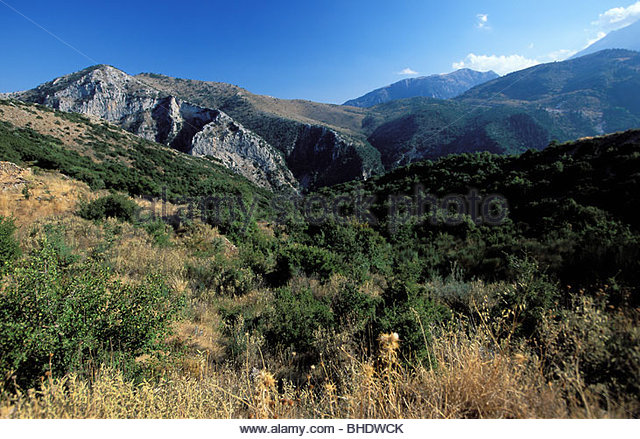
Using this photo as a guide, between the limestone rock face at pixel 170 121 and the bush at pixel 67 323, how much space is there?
56.8 m

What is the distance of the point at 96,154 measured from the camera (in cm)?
2781

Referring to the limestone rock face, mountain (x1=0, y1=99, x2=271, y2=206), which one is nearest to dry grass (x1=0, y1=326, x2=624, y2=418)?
mountain (x1=0, y1=99, x2=271, y2=206)

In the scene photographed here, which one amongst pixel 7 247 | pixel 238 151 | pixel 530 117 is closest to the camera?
pixel 7 247

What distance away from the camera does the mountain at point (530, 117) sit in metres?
57.1

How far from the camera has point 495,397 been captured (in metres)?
1.55

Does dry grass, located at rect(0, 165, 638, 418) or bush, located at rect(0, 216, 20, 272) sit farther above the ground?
bush, located at rect(0, 216, 20, 272)

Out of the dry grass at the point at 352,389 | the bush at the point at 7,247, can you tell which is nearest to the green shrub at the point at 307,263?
the dry grass at the point at 352,389

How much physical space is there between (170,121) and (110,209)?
6349 centimetres

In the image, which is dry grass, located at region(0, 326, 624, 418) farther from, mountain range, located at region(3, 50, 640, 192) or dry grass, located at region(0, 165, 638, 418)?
mountain range, located at region(3, 50, 640, 192)

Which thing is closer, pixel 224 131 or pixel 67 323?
pixel 67 323

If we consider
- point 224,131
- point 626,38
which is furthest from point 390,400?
point 626,38

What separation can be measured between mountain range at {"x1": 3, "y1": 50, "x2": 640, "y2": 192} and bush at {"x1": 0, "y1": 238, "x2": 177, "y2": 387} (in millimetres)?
56858

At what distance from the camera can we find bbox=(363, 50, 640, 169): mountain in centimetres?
5706

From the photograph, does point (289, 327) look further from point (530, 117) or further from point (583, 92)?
point (583, 92)
